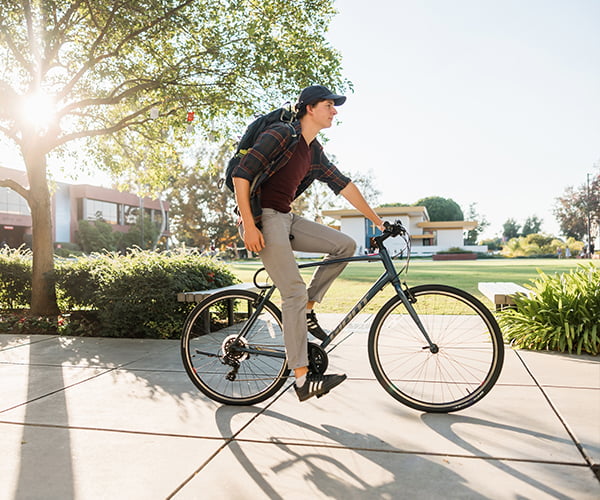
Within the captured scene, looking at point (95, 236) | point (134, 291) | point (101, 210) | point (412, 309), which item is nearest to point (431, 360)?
point (412, 309)

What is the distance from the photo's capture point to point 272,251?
3299 mm

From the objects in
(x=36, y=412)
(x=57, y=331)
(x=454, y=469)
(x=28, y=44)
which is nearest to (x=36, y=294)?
(x=57, y=331)

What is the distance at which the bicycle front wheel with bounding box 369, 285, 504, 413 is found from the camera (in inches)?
132

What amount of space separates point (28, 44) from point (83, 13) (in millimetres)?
1157

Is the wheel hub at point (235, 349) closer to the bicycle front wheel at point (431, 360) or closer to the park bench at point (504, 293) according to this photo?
the bicycle front wheel at point (431, 360)

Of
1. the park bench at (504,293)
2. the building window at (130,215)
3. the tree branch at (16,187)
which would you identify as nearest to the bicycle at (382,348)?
the park bench at (504,293)

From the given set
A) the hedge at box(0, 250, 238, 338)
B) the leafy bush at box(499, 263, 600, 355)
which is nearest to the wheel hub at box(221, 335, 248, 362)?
the hedge at box(0, 250, 238, 338)

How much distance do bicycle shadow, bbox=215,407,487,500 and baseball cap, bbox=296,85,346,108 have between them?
2075 mm

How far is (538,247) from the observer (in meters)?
52.1

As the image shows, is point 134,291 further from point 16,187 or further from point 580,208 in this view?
point 580,208

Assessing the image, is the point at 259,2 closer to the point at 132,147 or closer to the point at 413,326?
the point at 132,147

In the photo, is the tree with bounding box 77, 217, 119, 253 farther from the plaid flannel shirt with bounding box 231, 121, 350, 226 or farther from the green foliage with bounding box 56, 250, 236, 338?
the plaid flannel shirt with bounding box 231, 121, 350, 226

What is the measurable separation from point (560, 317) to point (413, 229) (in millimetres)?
61459

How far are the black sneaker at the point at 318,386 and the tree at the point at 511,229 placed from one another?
132 meters
